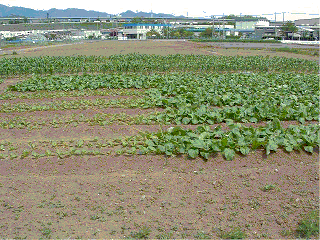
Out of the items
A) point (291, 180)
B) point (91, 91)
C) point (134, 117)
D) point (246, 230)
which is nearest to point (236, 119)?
point (134, 117)

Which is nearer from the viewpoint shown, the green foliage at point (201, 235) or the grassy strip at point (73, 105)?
the green foliage at point (201, 235)

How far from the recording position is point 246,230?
15.2ft

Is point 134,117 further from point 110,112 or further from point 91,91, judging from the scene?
point 91,91

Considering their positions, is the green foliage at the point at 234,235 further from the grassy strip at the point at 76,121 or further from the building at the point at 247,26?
the building at the point at 247,26

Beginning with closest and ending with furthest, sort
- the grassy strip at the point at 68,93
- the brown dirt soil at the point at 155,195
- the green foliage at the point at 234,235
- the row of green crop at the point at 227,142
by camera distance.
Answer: the green foliage at the point at 234,235
the brown dirt soil at the point at 155,195
the row of green crop at the point at 227,142
the grassy strip at the point at 68,93

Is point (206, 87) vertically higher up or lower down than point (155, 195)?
higher up

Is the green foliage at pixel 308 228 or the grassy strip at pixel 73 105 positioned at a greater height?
the grassy strip at pixel 73 105

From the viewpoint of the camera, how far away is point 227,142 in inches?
257

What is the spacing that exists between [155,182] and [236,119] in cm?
413

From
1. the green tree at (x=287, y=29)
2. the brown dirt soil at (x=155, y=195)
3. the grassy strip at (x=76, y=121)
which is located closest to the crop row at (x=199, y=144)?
the brown dirt soil at (x=155, y=195)

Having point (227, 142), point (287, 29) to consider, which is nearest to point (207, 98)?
point (227, 142)

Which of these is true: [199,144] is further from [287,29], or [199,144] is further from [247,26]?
[247,26]

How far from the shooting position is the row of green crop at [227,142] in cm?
646

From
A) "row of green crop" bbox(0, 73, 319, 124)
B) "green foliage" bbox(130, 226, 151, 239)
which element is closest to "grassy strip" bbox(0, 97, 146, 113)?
"row of green crop" bbox(0, 73, 319, 124)
